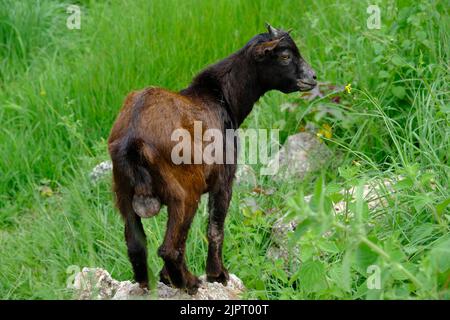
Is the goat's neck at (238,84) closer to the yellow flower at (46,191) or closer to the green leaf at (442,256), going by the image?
the green leaf at (442,256)

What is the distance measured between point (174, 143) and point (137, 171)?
22 cm

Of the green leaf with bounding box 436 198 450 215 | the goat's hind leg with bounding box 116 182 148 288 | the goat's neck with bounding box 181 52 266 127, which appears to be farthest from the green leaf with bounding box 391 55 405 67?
the goat's hind leg with bounding box 116 182 148 288

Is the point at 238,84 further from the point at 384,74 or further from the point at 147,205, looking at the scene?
the point at 384,74

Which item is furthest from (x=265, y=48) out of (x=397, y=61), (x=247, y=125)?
(x=247, y=125)

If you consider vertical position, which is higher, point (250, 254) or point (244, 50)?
point (244, 50)

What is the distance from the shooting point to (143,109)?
14.4 feet

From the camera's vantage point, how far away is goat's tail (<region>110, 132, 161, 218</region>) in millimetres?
4258

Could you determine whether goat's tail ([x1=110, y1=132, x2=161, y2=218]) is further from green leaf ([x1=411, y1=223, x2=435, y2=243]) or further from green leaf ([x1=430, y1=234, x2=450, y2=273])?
green leaf ([x1=411, y1=223, x2=435, y2=243])

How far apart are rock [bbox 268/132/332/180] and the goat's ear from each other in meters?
1.46

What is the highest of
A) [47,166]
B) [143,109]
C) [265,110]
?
[143,109]

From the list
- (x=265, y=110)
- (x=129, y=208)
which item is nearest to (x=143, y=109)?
(x=129, y=208)

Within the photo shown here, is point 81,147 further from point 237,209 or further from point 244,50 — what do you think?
point 244,50

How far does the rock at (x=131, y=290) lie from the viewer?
4.73m

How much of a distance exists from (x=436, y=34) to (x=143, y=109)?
3.09 metres
